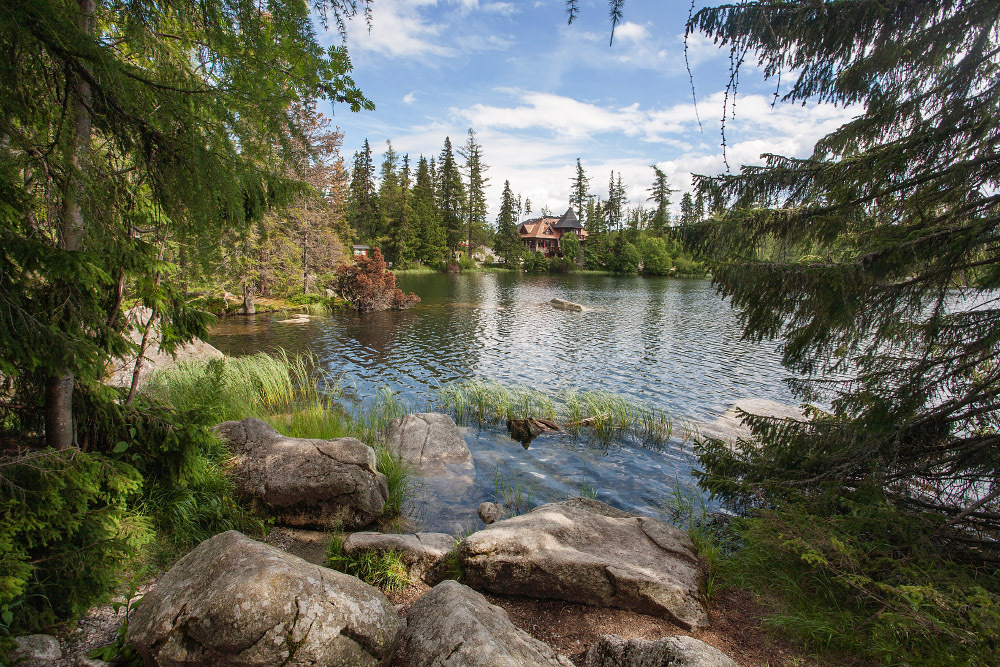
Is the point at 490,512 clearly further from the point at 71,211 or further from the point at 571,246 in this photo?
the point at 571,246

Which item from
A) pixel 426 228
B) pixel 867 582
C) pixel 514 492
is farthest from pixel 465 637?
pixel 426 228

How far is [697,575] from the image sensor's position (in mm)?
4477

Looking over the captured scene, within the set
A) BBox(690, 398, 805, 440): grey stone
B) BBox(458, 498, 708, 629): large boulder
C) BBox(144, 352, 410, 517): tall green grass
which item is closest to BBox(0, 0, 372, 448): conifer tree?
BBox(144, 352, 410, 517): tall green grass

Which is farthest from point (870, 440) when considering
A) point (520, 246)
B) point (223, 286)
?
point (520, 246)

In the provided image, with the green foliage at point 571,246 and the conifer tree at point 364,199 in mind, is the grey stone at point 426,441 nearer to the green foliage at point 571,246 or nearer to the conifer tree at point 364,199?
the conifer tree at point 364,199

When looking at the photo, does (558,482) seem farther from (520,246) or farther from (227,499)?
(520,246)

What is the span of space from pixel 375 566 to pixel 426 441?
396cm

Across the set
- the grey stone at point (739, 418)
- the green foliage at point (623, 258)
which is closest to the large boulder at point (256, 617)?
the grey stone at point (739, 418)

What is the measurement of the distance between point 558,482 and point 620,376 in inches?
296

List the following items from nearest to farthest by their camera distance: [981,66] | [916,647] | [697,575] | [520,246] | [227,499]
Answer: [916,647] → [981,66] → [697,575] → [227,499] → [520,246]

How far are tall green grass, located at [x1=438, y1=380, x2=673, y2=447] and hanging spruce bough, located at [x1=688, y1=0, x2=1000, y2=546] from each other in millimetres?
4683

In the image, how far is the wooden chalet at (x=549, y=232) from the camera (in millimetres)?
79750

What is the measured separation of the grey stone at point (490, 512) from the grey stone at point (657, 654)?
10.1 feet

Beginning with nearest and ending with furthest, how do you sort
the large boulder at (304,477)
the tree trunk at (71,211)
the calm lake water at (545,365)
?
the tree trunk at (71,211) < the large boulder at (304,477) < the calm lake water at (545,365)
